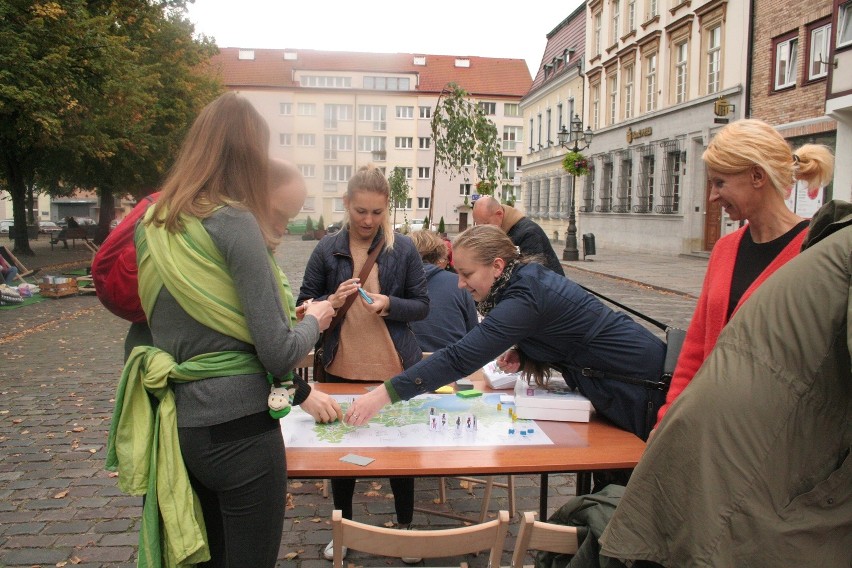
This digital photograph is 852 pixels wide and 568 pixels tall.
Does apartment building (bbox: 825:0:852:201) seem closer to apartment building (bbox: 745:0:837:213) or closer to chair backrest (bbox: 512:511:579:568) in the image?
apartment building (bbox: 745:0:837:213)

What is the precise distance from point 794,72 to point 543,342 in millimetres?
20928

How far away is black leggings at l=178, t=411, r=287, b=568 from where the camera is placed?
1.94m

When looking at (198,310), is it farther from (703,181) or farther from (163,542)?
(703,181)

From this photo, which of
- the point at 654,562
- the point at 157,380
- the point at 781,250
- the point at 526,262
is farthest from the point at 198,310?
the point at 781,250

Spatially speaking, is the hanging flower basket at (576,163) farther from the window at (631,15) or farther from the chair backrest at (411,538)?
the chair backrest at (411,538)

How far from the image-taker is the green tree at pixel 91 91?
1326cm

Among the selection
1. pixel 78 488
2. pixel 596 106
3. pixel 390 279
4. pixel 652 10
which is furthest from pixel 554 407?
pixel 596 106

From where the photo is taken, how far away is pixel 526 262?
2953 mm

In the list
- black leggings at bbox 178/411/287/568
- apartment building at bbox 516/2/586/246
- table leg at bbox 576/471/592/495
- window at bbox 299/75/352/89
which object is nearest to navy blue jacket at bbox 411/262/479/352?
table leg at bbox 576/471/592/495

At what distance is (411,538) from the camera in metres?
1.92

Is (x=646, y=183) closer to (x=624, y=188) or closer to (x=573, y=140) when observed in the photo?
(x=624, y=188)

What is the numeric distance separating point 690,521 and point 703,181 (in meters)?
25.5

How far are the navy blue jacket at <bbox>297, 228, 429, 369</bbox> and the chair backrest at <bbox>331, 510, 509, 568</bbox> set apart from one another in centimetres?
167

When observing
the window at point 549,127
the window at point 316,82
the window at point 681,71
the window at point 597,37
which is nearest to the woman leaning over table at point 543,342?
the window at point 316,82
